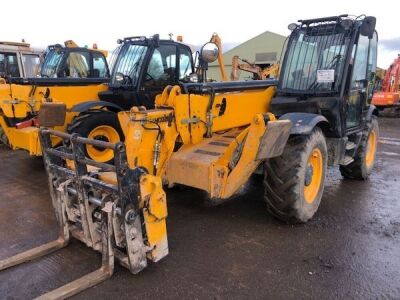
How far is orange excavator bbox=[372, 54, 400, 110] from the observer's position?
15.5 m

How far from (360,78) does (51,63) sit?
6293 mm

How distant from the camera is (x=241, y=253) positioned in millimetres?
3629

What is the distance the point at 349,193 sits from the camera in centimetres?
551

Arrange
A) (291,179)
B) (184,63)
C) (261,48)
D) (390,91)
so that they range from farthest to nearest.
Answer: (261,48) → (390,91) → (184,63) → (291,179)

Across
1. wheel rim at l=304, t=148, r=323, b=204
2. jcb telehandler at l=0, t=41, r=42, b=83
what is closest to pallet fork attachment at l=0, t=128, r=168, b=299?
wheel rim at l=304, t=148, r=323, b=204

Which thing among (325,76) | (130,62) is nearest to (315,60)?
(325,76)

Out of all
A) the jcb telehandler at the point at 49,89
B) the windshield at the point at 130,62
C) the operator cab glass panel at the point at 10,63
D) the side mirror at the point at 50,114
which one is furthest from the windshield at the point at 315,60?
the operator cab glass panel at the point at 10,63

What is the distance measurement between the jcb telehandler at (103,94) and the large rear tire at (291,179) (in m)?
3.30

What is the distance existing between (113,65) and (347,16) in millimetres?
4144

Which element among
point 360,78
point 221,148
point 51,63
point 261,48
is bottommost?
point 221,148

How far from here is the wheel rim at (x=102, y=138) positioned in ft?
20.6

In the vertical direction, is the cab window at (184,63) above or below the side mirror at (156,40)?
below

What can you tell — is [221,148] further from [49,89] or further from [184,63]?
[49,89]

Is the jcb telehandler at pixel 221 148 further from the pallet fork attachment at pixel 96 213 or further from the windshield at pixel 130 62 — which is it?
the windshield at pixel 130 62
